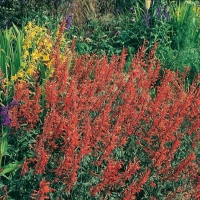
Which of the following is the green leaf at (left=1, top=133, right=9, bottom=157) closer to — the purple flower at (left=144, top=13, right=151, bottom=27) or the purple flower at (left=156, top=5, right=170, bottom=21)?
the purple flower at (left=144, top=13, right=151, bottom=27)

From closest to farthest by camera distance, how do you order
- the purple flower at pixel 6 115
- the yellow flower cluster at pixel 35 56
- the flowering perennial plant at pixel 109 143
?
the flowering perennial plant at pixel 109 143 < the purple flower at pixel 6 115 < the yellow flower cluster at pixel 35 56

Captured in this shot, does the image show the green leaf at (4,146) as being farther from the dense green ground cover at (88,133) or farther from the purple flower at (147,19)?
the purple flower at (147,19)

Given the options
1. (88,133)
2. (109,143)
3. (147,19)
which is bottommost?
(109,143)

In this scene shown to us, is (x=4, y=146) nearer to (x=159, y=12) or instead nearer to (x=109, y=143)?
(x=109, y=143)

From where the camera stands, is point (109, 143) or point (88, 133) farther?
point (109, 143)

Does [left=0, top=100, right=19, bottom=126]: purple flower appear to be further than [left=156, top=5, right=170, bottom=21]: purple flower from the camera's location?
No

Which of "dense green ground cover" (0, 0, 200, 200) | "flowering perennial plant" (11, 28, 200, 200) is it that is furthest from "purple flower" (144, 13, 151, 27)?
"flowering perennial plant" (11, 28, 200, 200)

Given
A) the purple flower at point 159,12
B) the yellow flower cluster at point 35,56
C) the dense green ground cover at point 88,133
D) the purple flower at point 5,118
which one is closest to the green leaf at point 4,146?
the dense green ground cover at point 88,133

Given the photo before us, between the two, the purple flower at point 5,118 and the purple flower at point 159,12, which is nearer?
the purple flower at point 5,118

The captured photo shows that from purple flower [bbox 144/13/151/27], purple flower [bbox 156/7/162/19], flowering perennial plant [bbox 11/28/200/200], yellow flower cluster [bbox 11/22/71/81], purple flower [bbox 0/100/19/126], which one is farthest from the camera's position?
purple flower [bbox 156/7/162/19]

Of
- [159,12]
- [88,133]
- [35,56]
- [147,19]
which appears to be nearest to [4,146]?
[88,133]

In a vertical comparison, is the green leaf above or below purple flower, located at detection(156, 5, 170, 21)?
below

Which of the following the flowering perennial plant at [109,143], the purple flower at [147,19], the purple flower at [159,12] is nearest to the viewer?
the flowering perennial plant at [109,143]

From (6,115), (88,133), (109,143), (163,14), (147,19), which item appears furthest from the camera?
Result: (163,14)
